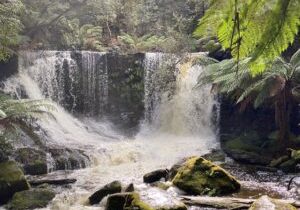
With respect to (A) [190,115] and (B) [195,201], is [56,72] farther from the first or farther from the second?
(B) [195,201]

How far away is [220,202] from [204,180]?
49.1 inches

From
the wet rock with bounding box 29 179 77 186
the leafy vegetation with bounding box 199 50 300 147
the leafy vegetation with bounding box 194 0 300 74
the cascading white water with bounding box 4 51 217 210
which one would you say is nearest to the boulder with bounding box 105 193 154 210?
the wet rock with bounding box 29 179 77 186

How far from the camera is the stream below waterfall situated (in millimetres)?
13820

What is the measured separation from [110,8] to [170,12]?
4440 millimetres

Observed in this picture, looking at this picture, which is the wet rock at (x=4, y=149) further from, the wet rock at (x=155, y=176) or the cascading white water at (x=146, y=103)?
the wet rock at (x=155, y=176)

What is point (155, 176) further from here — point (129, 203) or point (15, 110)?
point (15, 110)

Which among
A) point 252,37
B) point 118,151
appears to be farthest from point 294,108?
point 252,37

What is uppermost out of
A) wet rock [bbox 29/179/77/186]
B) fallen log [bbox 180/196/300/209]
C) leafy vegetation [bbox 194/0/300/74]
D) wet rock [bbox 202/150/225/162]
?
leafy vegetation [bbox 194/0/300/74]

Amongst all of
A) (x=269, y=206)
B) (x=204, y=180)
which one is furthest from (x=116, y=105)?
(x=269, y=206)

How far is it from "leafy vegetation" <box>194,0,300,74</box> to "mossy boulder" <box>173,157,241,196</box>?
657 cm

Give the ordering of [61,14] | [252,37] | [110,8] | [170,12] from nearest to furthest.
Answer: [252,37] → [61,14] → [110,8] → [170,12]

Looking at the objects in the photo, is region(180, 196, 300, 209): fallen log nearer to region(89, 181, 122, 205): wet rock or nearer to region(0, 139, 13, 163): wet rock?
region(89, 181, 122, 205): wet rock

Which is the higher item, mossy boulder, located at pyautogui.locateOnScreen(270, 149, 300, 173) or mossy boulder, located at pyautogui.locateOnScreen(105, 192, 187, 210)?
mossy boulder, located at pyautogui.locateOnScreen(105, 192, 187, 210)

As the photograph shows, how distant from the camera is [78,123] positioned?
1661 centimetres
